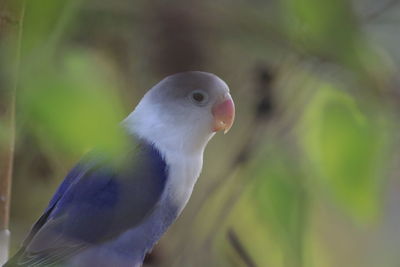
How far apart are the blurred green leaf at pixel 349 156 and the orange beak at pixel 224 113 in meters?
0.68

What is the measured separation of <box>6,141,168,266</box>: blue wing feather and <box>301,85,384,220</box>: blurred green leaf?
1.98ft

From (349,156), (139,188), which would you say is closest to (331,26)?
(349,156)

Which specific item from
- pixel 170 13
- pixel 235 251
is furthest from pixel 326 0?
pixel 235 251

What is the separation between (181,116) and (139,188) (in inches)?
6.4

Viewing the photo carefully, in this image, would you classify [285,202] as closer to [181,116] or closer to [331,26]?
[331,26]

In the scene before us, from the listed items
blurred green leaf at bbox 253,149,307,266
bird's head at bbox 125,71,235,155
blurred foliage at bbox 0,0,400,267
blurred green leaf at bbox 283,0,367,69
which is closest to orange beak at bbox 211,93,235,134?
bird's head at bbox 125,71,235,155

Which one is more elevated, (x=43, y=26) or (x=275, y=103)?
(x=43, y=26)

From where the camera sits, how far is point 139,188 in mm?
1017

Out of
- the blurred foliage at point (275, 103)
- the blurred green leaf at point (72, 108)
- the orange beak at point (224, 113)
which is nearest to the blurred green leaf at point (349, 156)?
the blurred foliage at point (275, 103)

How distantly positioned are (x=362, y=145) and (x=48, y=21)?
0.54 feet

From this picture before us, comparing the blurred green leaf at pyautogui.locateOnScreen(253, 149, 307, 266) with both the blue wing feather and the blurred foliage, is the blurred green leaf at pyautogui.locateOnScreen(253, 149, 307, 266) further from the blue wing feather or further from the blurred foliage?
the blue wing feather

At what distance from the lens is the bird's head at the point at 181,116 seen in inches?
42.5

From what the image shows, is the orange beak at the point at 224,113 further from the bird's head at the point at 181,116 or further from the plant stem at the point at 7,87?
the plant stem at the point at 7,87

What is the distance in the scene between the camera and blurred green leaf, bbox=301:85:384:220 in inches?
14.1
